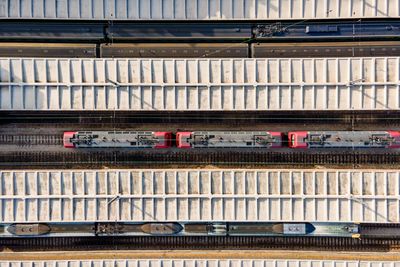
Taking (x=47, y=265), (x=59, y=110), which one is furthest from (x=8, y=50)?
(x=47, y=265)

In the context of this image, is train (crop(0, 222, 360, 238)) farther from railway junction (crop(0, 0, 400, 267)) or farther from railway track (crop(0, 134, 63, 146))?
railway track (crop(0, 134, 63, 146))

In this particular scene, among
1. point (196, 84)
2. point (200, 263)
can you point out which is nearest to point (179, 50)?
point (196, 84)

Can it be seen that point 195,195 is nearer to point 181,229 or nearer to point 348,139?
point 181,229

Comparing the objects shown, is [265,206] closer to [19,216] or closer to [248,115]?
[248,115]

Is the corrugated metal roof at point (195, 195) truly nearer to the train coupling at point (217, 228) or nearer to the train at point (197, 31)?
the train coupling at point (217, 228)

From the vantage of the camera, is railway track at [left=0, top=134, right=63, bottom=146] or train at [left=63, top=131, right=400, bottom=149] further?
railway track at [left=0, top=134, right=63, bottom=146]

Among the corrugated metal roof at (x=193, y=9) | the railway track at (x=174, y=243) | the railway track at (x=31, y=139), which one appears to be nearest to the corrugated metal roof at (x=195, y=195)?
the railway track at (x=31, y=139)

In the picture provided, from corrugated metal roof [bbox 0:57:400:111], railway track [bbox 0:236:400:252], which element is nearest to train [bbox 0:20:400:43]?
corrugated metal roof [bbox 0:57:400:111]
